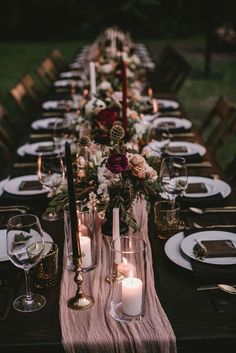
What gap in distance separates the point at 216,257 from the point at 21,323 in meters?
0.70

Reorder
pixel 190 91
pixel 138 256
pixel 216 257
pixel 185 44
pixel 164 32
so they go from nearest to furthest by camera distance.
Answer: pixel 138 256 < pixel 216 257 < pixel 190 91 < pixel 185 44 < pixel 164 32

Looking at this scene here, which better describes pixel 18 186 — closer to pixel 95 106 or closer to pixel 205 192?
pixel 95 106

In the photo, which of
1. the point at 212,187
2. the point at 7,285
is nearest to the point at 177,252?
the point at 7,285

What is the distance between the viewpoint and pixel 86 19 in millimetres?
19516

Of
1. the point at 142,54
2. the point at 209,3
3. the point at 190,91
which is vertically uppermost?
the point at 209,3

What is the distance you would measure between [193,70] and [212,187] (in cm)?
1011

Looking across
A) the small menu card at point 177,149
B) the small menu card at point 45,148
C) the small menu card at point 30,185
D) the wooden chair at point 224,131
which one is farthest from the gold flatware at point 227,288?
the wooden chair at point 224,131

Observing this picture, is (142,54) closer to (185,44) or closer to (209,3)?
(209,3)

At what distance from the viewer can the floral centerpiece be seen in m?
1.75

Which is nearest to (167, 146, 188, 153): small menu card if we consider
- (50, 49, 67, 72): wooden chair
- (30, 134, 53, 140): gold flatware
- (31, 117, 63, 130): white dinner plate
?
(30, 134, 53, 140): gold flatware

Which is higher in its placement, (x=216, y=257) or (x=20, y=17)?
(x=20, y=17)

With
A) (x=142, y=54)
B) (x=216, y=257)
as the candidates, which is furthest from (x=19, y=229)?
(x=142, y=54)

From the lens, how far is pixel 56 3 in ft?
64.3

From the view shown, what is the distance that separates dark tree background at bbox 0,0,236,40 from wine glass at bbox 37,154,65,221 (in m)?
17.1
